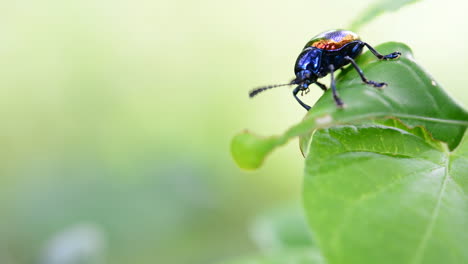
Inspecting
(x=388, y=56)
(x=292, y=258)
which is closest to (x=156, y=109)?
(x=292, y=258)

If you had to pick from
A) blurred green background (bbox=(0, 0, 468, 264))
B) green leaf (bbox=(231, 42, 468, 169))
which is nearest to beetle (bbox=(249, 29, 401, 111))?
green leaf (bbox=(231, 42, 468, 169))

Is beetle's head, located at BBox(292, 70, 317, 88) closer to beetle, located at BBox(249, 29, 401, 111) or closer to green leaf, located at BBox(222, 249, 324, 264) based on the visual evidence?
beetle, located at BBox(249, 29, 401, 111)

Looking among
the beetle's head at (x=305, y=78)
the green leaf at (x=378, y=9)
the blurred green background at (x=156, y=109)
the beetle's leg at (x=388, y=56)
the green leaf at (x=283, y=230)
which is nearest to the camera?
the beetle's leg at (x=388, y=56)

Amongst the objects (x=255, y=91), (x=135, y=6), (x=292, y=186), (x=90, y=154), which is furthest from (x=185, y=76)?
(x=255, y=91)

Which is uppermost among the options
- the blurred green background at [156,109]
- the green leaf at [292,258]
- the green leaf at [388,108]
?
the blurred green background at [156,109]

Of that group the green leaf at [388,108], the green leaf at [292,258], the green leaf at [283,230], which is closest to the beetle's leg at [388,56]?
the green leaf at [388,108]

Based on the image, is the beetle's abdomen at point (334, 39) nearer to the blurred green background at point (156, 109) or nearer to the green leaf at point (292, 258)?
the green leaf at point (292, 258)

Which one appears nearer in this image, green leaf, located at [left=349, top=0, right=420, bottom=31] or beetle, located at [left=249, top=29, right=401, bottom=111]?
green leaf, located at [left=349, top=0, right=420, bottom=31]

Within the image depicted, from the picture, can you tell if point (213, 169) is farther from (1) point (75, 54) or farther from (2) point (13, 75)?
(2) point (13, 75)
